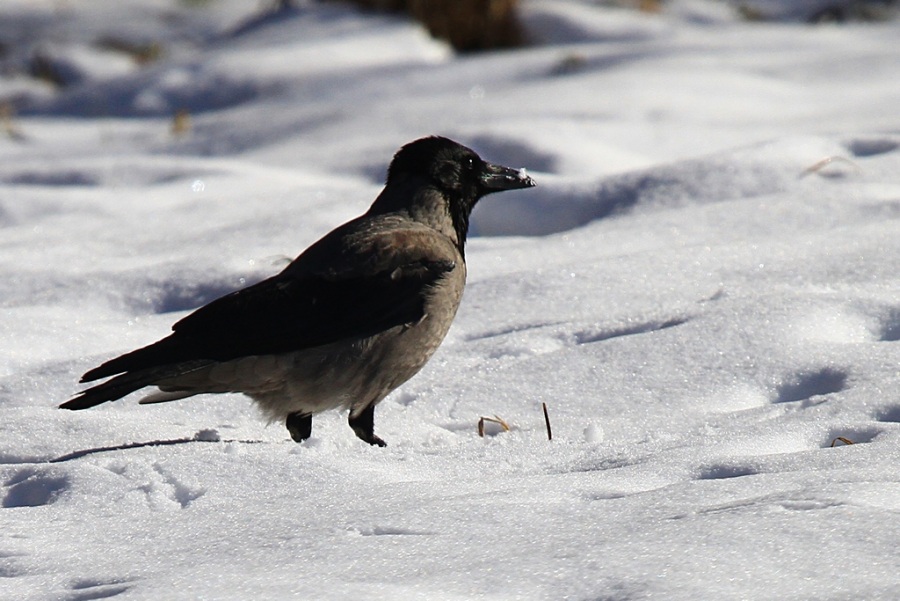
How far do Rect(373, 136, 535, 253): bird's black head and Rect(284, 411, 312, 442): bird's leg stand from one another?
0.84m

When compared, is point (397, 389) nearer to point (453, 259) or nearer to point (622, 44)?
point (453, 259)

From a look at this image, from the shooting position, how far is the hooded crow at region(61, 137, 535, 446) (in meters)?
3.63

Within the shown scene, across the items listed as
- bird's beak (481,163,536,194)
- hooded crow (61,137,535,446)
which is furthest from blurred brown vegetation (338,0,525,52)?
hooded crow (61,137,535,446)

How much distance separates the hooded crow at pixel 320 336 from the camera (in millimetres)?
3629

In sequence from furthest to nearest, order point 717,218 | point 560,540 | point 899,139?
point 899,139, point 717,218, point 560,540

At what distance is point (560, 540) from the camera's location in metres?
2.50

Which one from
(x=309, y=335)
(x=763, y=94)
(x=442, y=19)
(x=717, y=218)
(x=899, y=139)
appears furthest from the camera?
(x=442, y=19)

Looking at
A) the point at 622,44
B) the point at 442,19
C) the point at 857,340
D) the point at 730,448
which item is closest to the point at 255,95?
the point at 442,19

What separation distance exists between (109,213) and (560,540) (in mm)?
4408

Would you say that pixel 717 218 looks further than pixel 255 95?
No

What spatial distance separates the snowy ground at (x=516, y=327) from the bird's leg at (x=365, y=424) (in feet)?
0.31

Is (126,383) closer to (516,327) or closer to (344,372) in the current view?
(344,372)

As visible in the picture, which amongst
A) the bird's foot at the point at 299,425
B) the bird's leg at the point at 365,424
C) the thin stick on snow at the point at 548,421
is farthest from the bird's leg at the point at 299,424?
the thin stick on snow at the point at 548,421

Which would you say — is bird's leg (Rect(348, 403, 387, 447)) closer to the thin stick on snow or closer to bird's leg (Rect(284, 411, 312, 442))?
bird's leg (Rect(284, 411, 312, 442))
